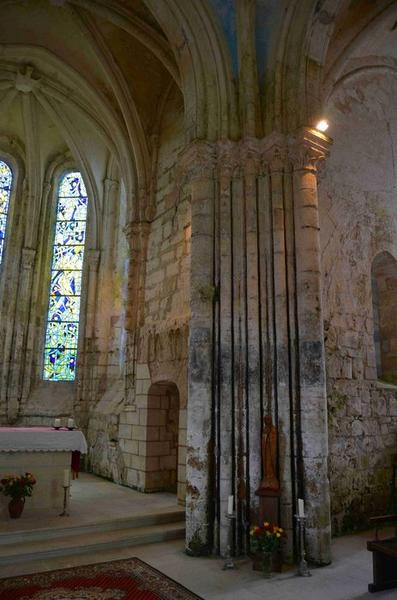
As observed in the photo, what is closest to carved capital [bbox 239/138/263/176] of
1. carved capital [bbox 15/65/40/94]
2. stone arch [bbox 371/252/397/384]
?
stone arch [bbox 371/252/397/384]

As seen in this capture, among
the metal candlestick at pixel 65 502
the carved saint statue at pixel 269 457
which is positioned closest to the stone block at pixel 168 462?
the metal candlestick at pixel 65 502

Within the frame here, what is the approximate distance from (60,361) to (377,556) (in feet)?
30.9

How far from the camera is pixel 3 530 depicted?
18.8 feet

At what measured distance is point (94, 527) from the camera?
20.1 ft

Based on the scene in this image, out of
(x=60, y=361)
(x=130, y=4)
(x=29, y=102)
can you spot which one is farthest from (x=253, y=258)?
(x=29, y=102)

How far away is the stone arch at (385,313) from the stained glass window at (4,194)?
31.3 feet

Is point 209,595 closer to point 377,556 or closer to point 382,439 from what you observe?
point 377,556

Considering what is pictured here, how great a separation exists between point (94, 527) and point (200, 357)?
102 inches

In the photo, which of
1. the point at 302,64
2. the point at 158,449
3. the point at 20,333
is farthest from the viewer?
the point at 20,333


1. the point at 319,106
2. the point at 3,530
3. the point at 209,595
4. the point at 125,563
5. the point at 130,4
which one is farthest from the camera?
the point at 130,4

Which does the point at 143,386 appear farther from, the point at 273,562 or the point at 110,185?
the point at 110,185

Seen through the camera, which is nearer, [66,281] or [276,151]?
[276,151]

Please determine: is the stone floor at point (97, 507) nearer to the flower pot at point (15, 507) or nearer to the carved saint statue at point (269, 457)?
the flower pot at point (15, 507)

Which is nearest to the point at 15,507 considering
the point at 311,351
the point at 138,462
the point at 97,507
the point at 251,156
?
the point at 97,507
